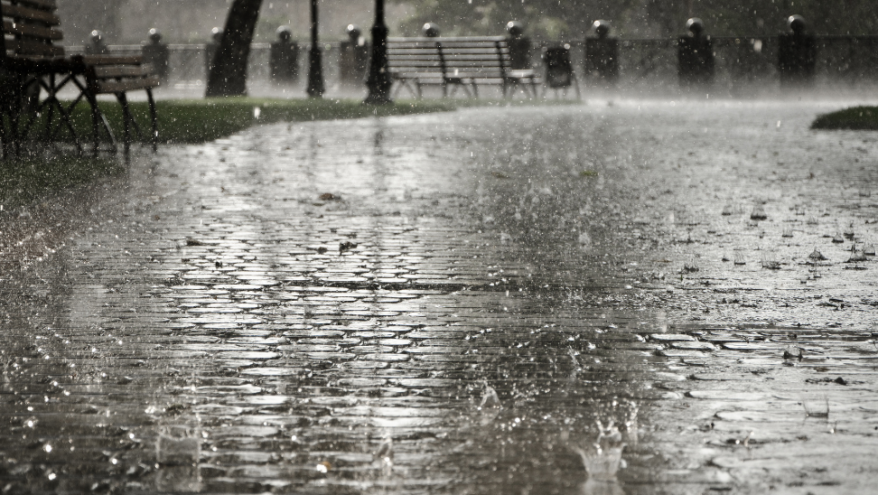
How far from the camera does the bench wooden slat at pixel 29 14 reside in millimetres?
9602

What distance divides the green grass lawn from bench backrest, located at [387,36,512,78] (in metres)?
8.86

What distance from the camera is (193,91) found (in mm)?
31328

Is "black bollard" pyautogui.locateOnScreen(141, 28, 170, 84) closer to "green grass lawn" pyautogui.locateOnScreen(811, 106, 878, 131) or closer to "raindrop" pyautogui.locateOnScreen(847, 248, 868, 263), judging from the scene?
"green grass lawn" pyautogui.locateOnScreen(811, 106, 878, 131)

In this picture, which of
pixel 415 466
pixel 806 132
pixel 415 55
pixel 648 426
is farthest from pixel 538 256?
pixel 415 55

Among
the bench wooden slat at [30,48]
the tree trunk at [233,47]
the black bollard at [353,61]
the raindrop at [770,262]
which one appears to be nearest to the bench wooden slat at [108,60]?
the bench wooden slat at [30,48]

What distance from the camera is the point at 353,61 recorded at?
110ft

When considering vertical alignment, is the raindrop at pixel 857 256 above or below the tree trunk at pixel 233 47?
below

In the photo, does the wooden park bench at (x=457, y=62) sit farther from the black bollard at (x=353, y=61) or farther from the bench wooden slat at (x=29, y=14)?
the bench wooden slat at (x=29, y=14)

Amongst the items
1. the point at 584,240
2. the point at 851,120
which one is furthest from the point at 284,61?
the point at 584,240

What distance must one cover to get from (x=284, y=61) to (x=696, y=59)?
1203 cm

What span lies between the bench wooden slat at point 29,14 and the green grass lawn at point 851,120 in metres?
10.2

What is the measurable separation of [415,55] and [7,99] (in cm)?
1619

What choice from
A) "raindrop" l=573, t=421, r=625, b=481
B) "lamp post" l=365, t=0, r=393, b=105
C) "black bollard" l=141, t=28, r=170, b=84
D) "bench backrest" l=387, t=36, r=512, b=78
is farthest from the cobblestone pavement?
"black bollard" l=141, t=28, r=170, b=84

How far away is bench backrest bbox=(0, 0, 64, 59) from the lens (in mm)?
9586
